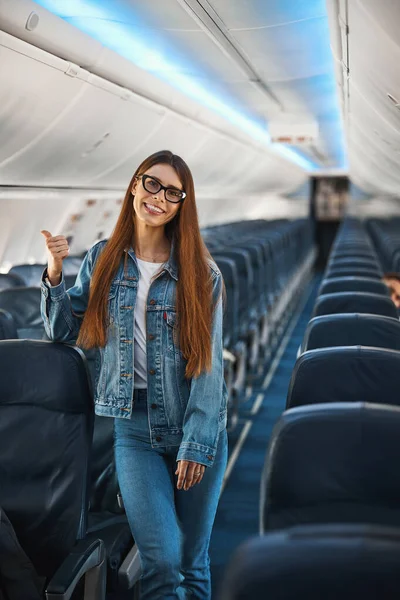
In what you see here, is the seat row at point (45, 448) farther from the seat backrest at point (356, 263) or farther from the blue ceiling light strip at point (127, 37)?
the seat backrest at point (356, 263)

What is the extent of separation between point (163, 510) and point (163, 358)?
1.73ft

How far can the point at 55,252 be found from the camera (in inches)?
121

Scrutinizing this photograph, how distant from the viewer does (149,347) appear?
304 cm

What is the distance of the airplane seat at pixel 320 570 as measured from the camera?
1593 millimetres

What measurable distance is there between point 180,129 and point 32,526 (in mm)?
7486

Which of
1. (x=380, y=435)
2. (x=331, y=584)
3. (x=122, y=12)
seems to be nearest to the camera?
(x=331, y=584)

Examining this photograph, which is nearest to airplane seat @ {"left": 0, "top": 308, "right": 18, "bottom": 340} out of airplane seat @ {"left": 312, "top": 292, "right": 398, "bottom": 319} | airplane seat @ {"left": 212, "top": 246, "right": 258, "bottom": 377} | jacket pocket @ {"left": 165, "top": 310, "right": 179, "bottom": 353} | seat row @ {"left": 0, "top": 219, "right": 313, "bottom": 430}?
seat row @ {"left": 0, "top": 219, "right": 313, "bottom": 430}

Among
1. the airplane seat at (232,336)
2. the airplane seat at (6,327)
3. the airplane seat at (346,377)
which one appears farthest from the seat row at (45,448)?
the airplane seat at (232,336)

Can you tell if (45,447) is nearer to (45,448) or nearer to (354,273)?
(45,448)

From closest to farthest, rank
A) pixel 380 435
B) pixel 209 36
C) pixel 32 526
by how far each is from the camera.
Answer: pixel 380 435 < pixel 32 526 < pixel 209 36

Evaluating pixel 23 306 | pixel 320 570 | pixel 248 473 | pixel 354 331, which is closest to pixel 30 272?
pixel 23 306

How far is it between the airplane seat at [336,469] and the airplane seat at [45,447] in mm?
1007

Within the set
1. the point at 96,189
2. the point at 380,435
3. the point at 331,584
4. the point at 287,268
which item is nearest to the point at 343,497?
the point at 380,435

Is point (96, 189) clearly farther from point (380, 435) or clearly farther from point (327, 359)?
point (380, 435)
